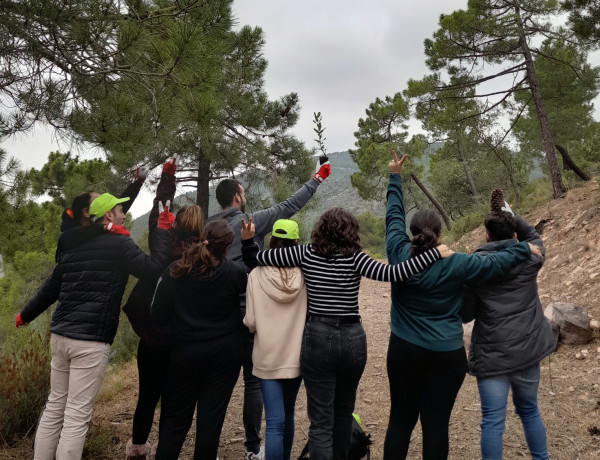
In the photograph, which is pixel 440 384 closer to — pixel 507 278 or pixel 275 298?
pixel 507 278

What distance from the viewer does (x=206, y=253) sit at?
2.46m

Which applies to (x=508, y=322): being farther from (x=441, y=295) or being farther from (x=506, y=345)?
(x=441, y=295)

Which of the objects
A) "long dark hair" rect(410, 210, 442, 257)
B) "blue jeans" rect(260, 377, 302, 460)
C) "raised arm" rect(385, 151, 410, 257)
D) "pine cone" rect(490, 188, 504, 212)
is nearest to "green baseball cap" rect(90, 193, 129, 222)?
"blue jeans" rect(260, 377, 302, 460)

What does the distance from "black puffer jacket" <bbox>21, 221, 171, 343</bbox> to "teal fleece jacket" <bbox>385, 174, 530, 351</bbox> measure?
4.86ft

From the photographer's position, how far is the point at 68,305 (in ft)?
8.63

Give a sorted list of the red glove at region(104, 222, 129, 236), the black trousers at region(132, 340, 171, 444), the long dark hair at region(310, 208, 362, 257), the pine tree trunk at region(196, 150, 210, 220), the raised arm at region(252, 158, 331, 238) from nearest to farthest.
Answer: the long dark hair at region(310, 208, 362, 257) < the red glove at region(104, 222, 129, 236) < the black trousers at region(132, 340, 171, 444) < the raised arm at region(252, 158, 331, 238) < the pine tree trunk at region(196, 150, 210, 220)

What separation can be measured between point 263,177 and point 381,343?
6.24 m

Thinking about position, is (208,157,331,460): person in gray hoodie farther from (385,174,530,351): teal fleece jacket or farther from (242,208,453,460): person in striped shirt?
(385,174,530,351): teal fleece jacket

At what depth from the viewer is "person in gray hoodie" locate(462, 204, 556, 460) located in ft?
8.32

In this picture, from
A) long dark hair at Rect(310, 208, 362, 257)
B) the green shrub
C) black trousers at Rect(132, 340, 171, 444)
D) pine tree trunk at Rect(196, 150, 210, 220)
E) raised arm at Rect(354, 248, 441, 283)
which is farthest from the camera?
pine tree trunk at Rect(196, 150, 210, 220)

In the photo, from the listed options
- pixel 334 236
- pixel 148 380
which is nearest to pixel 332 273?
pixel 334 236

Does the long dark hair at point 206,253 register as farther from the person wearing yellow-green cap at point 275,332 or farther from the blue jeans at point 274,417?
the blue jeans at point 274,417

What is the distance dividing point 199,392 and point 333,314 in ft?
2.93

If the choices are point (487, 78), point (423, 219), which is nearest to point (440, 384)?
point (423, 219)
